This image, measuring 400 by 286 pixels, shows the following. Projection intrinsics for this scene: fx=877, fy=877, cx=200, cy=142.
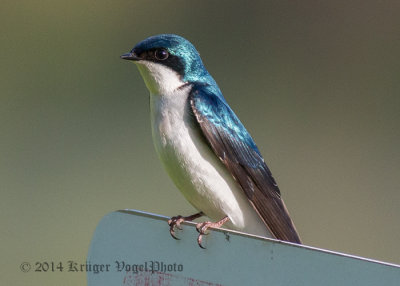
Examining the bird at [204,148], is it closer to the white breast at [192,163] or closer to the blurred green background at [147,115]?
the white breast at [192,163]

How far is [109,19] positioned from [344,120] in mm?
1199

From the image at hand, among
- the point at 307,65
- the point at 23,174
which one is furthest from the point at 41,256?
the point at 307,65

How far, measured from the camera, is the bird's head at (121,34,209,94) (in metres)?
1.71

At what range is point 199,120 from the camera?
1.63 m

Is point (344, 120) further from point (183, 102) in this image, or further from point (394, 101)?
point (183, 102)

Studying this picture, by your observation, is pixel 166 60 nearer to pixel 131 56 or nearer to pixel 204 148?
pixel 131 56

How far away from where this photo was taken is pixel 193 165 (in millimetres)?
1594

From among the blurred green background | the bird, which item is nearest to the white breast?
the bird

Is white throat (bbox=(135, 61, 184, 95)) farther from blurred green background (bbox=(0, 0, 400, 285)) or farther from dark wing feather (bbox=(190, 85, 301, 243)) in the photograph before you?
blurred green background (bbox=(0, 0, 400, 285))

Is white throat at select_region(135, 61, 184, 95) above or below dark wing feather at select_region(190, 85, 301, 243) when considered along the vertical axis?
above

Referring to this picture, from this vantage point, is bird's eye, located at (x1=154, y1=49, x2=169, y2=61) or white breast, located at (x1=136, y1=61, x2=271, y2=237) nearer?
white breast, located at (x1=136, y1=61, x2=271, y2=237)

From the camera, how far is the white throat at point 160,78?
1683mm

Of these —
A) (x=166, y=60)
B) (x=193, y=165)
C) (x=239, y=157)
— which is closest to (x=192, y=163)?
(x=193, y=165)

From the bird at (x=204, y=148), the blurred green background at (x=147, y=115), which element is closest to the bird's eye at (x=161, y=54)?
the bird at (x=204, y=148)
